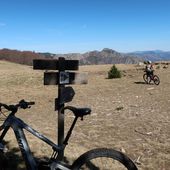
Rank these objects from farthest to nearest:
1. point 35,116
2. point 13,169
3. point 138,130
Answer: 1. point 35,116
2. point 138,130
3. point 13,169

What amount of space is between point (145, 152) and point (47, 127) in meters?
3.87

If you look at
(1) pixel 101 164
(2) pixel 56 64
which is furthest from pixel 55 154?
(2) pixel 56 64

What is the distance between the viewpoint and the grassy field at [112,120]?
8.96 meters

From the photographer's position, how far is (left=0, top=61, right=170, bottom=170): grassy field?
29.4ft

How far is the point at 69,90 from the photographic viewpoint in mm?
6551

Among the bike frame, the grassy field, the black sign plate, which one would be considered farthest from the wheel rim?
the grassy field

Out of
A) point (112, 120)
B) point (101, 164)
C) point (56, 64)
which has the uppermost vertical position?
point (56, 64)

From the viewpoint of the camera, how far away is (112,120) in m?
13.2

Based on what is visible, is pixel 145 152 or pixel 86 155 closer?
pixel 86 155

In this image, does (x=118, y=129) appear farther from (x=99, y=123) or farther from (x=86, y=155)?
(x=86, y=155)

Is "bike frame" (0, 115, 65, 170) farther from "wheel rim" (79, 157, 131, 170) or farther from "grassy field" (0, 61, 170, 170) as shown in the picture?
"grassy field" (0, 61, 170, 170)

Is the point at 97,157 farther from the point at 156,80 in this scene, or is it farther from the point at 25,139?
the point at 156,80

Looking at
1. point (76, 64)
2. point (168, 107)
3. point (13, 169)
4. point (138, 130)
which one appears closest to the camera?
point (76, 64)

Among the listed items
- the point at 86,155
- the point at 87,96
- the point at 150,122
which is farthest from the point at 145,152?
the point at 87,96
